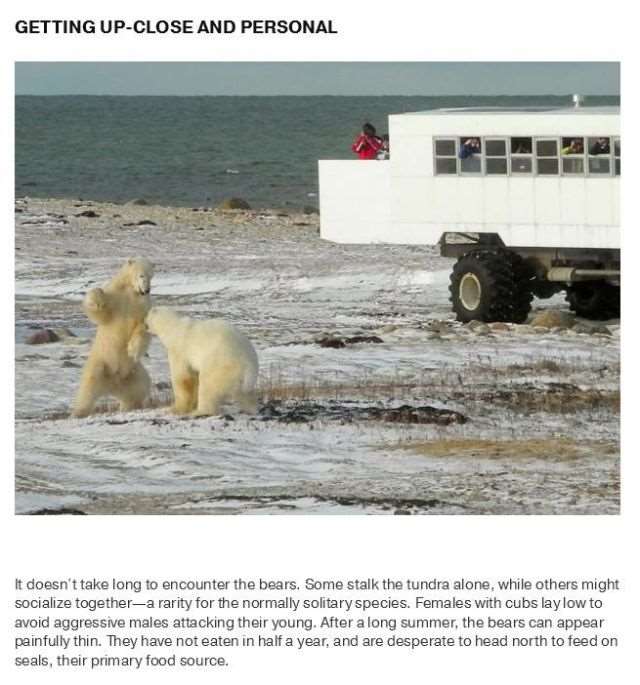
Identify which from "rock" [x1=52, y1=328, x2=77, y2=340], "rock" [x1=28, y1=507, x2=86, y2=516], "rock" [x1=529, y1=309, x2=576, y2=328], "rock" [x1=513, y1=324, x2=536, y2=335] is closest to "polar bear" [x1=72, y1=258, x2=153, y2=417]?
"rock" [x1=28, y1=507, x2=86, y2=516]

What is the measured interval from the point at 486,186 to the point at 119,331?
5273 mm

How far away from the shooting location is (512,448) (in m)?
10.5

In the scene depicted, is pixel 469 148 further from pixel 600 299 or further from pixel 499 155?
pixel 600 299

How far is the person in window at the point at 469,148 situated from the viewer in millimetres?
15172

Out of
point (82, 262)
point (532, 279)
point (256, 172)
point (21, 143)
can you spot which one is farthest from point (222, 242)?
point (21, 143)

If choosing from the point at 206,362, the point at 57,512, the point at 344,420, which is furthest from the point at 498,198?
the point at 57,512

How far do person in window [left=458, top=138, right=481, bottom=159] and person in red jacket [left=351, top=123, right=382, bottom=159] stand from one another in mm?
1046

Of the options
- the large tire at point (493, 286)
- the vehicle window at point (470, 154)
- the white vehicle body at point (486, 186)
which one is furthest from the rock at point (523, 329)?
the vehicle window at point (470, 154)

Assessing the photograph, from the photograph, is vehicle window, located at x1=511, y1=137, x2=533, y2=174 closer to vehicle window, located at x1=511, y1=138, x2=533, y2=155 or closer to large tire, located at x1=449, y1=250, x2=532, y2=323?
vehicle window, located at x1=511, y1=138, x2=533, y2=155

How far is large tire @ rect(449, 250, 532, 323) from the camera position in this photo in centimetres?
1509

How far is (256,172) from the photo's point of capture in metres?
47.5

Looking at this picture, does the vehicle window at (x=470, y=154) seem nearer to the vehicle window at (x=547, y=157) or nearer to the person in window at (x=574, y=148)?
the vehicle window at (x=547, y=157)

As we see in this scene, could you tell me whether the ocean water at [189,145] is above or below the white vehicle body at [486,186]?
above

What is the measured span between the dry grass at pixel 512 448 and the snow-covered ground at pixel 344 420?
17mm
